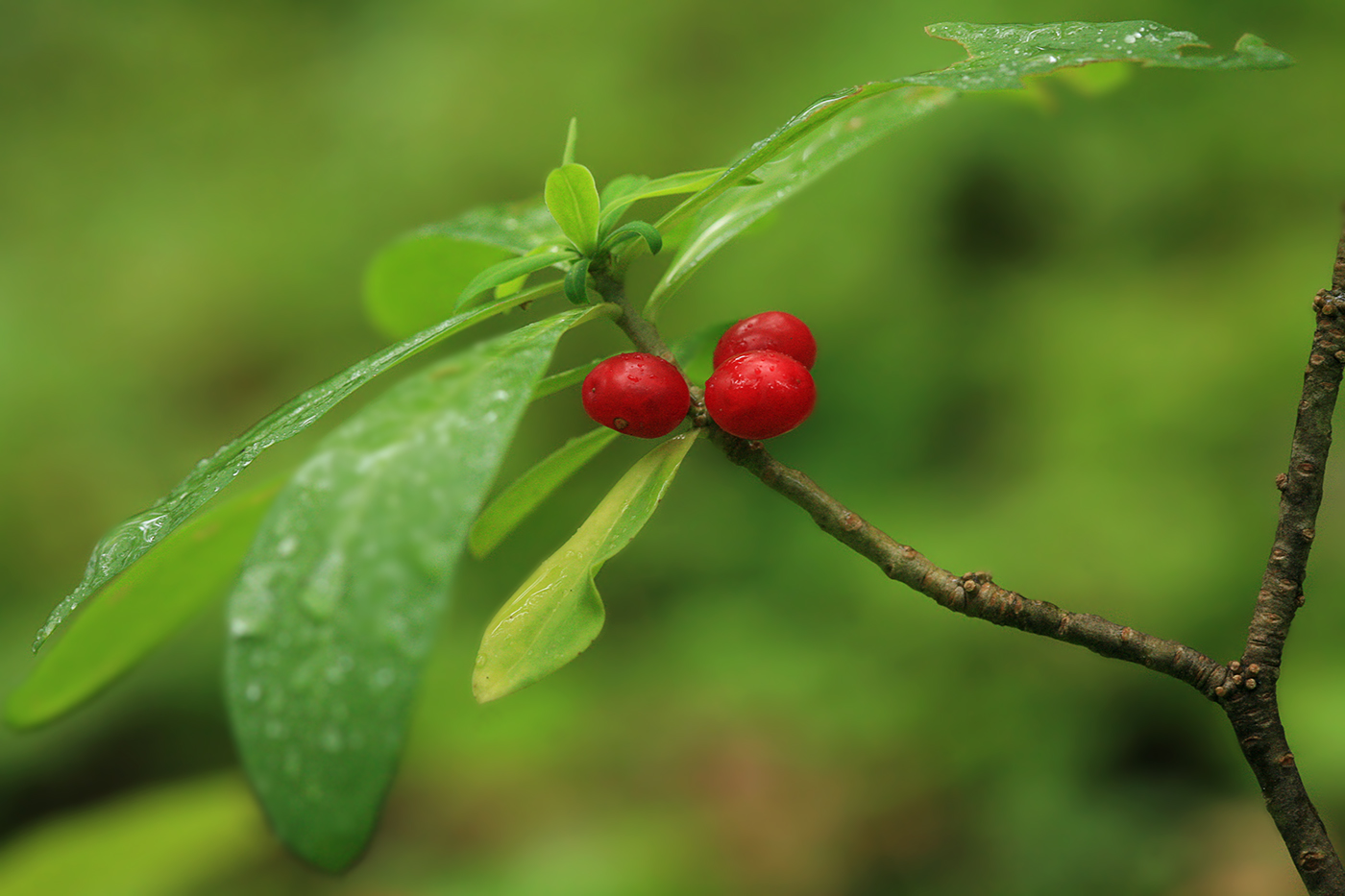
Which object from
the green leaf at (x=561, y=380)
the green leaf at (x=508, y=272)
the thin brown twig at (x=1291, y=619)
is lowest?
the thin brown twig at (x=1291, y=619)

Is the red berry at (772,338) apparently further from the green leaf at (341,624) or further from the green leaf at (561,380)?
the green leaf at (341,624)

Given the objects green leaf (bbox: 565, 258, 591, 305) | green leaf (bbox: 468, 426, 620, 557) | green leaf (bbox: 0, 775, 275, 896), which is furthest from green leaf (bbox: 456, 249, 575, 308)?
green leaf (bbox: 0, 775, 275, 896)

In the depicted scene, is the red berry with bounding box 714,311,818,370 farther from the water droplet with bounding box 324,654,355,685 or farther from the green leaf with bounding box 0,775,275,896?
the green leaf with bounding box 0,775,275,896

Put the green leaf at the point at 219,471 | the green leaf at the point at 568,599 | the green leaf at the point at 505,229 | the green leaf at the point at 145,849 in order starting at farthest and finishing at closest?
the green leaf at the point at 145,849 < the green leaf at the point at 505,229 < the green leaf at the point at 568,599 < the green leaf at the point at 219,471

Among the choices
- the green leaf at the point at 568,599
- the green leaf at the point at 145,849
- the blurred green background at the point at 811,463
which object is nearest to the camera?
the green leaf at the point at 568,599

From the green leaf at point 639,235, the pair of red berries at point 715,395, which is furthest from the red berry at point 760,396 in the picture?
the green leaf at point 639,235

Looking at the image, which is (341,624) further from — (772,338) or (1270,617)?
(1270,617)

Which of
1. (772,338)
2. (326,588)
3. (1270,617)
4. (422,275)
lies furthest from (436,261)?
(1270,617)
